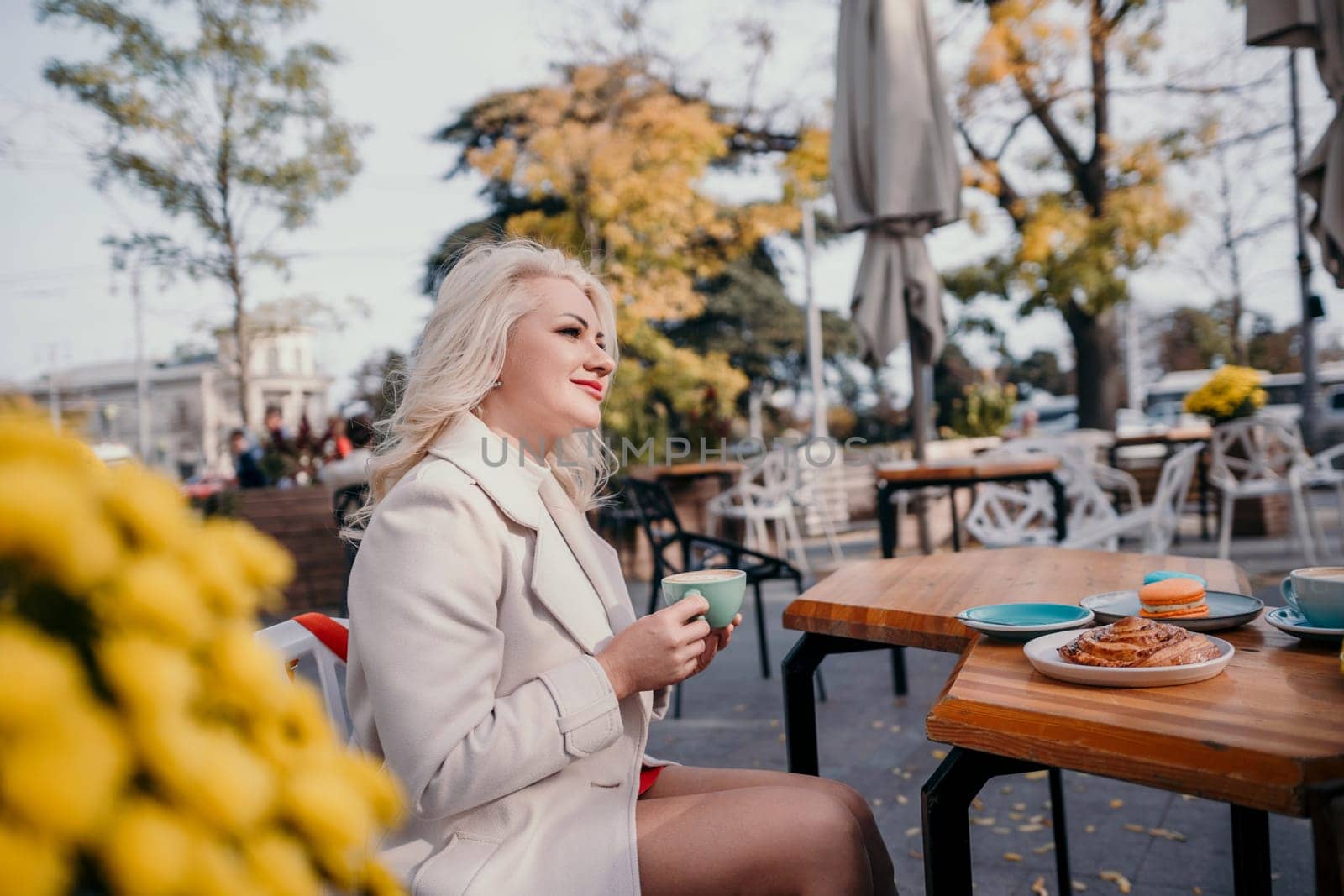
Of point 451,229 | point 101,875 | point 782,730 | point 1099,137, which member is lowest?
point 782,730

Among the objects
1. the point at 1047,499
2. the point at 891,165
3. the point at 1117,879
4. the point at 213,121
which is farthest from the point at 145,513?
the point at 213,121

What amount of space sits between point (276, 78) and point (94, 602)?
544 inches

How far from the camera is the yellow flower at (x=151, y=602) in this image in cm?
32

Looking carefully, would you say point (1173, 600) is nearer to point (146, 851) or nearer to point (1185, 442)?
point (146, 851)

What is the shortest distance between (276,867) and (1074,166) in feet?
35.2

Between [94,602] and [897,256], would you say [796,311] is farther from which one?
[94,602]

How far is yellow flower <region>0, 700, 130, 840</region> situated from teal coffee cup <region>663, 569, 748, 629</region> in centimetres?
102

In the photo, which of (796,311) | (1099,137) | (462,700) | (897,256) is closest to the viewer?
(462,700)

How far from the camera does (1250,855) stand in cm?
145

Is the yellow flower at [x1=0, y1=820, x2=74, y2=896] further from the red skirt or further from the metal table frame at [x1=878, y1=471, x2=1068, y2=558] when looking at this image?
the metal table frame at [x1=878, y1=471, x2=1068, y2=558]

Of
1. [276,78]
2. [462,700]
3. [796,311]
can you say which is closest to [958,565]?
[462,700]

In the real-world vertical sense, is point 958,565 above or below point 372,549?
below

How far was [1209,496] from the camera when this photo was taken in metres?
8.12

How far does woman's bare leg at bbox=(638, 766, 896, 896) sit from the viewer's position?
130cm
